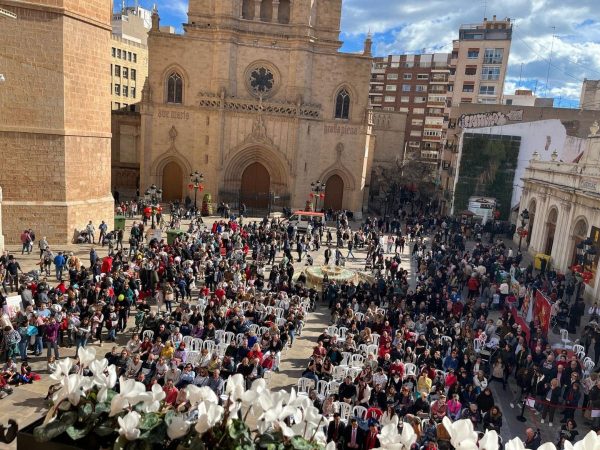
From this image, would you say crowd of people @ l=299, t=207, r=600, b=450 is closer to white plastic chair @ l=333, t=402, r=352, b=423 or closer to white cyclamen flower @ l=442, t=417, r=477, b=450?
white plastic chair @ l=333, t=402, r=352, b=423

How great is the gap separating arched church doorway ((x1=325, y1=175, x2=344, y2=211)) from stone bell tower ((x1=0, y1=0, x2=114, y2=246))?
723 inches

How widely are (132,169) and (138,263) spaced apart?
2299 centimetres

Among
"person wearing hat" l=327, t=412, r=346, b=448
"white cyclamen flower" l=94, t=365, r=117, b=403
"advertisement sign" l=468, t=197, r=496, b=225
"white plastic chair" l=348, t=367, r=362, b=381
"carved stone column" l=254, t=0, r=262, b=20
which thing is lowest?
"white plastic chair" l=348, t=367, r=362, b=381

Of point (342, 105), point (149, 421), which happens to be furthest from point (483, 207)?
point (149, 421)

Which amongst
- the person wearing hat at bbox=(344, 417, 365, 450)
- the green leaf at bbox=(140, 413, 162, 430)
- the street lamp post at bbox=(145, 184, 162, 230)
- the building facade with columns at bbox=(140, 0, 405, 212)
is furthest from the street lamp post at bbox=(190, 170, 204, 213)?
the green leaf at bbox=(140, 413, 162, 430)

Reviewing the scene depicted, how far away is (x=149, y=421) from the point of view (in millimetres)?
4121

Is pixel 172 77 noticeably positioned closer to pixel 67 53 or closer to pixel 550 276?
pixel 67 53

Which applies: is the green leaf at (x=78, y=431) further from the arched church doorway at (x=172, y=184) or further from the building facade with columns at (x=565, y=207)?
the arched church doorway at (x=172, y=184)

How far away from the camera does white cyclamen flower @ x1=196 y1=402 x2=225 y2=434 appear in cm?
397

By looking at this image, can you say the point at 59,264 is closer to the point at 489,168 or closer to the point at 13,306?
the point at 13,306

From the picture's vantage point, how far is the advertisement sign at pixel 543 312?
14633 mm

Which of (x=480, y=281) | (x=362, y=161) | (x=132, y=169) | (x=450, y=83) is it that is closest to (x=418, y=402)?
(x=480, y=281)

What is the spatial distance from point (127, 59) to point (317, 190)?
96.4ft

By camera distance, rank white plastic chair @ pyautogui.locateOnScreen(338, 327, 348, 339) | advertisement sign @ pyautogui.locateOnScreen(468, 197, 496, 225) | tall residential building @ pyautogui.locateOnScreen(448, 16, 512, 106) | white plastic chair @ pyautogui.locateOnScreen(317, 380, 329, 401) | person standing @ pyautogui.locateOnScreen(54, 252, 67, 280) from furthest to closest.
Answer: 1. tall residential building @ pyautogui.locateOnScreen(448, 16, 512, 106)
2. advertisement sign @ pyautogui.locateOnScreen(468, 197, 496, 225)
3. person standing @ pyautogui.locateOnScreen(54, 252, 67, 280)
4. white plastic chair @ pyautogui.locateOnScreen(338, 327, 348, 339)
5. white plastic chair @ pyautogui.locateOnScreen(317, 380, 329, 401)
